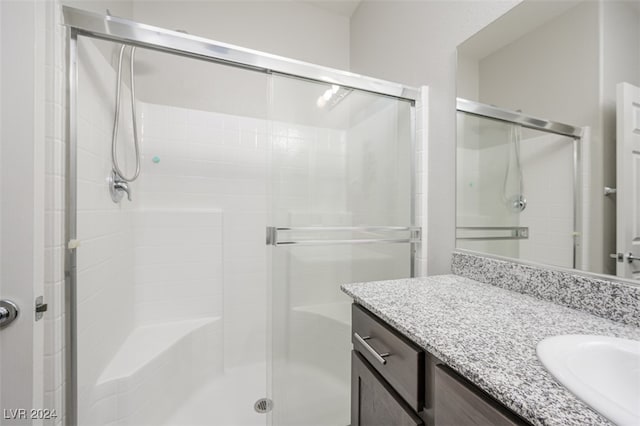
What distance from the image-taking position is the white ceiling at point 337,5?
2055mm

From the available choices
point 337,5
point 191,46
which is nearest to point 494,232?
point 191,46

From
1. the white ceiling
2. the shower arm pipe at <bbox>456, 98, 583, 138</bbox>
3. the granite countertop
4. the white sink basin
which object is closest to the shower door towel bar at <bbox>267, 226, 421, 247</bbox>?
the granite countertop

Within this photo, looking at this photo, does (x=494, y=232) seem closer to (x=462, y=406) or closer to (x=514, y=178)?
(x=514, y=178)

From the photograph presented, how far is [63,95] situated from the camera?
2.88 ft

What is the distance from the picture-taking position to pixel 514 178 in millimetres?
968


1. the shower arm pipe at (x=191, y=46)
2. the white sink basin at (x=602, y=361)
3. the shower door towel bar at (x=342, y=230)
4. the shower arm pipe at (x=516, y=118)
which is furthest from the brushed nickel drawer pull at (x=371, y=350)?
the shower arm pipe at (x=191, y=46)

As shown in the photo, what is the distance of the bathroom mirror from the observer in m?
0.70

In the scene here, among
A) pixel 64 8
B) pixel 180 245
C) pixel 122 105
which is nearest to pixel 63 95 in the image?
pixel 64 8

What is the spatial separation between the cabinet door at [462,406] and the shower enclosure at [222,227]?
764 millimetres

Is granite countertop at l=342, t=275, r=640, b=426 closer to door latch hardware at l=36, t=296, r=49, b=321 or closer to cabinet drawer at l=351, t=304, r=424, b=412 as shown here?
cabinet drawer at l=351, t=304, r=424, b=412

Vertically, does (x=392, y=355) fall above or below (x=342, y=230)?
below

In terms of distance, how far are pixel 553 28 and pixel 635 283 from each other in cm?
80

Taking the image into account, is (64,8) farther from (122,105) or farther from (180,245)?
(180,245)

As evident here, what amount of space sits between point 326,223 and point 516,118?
2.78 ft
